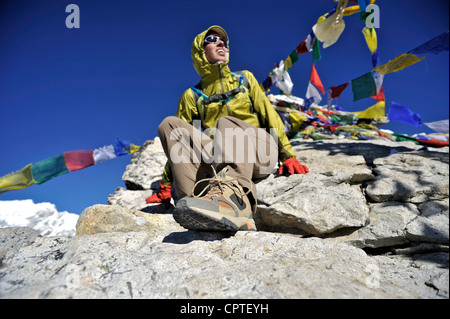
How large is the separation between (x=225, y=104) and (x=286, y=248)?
1.90 m

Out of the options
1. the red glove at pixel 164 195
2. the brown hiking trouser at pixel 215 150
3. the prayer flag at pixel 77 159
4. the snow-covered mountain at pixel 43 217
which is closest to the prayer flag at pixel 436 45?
the brown hiking trouser at pixel 215 150

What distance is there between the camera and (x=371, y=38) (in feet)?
12.1

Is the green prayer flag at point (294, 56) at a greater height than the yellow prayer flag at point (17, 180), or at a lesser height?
greater

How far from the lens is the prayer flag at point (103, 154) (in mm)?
4270

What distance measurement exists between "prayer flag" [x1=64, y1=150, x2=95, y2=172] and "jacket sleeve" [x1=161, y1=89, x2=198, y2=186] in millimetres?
2123

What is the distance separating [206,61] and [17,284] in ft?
8.97

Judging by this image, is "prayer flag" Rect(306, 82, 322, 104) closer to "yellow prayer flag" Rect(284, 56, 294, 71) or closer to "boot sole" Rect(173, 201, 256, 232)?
"yellow prayer flag" Rect(284, 56, 294, 71)

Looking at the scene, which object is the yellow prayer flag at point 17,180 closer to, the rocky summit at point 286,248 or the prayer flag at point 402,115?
the rocky summit at point 286,248

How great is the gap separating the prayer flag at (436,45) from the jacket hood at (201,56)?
2.31 metres

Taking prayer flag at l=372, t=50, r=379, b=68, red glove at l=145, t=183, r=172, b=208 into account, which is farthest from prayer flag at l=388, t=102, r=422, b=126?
red glove at l=145, t=183, r=172, b=208

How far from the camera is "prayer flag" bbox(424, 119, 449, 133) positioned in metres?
2.55

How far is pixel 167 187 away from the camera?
117 inches
